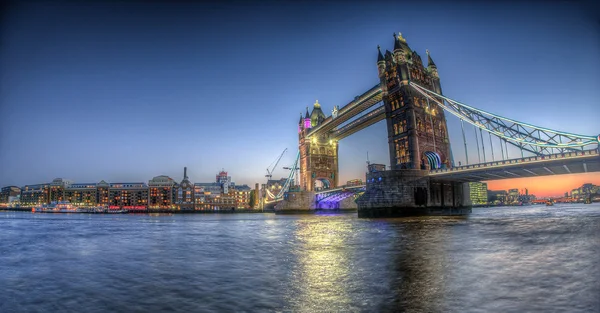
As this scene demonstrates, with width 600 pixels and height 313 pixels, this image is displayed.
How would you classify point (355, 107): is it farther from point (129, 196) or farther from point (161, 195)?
point (129, 196)

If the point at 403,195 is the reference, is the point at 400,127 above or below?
above

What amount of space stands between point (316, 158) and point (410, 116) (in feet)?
143

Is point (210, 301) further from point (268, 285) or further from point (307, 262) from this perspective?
point (307, 262)

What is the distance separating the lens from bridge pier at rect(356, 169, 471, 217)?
37844mm

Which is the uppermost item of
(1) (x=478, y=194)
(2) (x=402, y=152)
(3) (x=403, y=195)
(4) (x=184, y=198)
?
(2) (x=402, y=152)

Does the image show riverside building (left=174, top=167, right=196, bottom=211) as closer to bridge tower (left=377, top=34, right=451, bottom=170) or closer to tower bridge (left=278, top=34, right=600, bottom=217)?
tower bridge (left=278, top=34, right=600, bottom=217)

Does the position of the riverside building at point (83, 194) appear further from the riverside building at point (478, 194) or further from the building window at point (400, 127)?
the riverside building at point (478, 194)

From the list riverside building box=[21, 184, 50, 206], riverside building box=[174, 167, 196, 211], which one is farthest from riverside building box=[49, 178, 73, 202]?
riverside building box=[174, 167, 196, 211]

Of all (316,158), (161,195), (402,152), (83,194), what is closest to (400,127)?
(402,152)

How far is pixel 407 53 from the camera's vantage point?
49.8 metres

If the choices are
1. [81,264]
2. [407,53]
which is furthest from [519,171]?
[81,264]

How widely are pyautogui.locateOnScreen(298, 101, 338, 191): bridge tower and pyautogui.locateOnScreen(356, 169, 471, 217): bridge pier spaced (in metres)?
44.8

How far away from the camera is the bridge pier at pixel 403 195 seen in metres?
37.8

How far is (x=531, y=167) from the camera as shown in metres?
32.2
